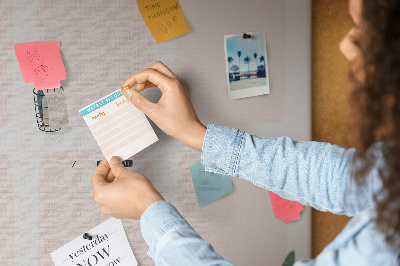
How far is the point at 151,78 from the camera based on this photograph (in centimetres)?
65

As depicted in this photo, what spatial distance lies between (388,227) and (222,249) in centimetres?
43

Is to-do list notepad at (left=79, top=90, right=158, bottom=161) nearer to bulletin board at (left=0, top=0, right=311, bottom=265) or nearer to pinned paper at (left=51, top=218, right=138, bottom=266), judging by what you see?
A: bulletin board at (left=0, top=0, right=311, bottom=265)

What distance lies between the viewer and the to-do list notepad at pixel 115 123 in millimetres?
657

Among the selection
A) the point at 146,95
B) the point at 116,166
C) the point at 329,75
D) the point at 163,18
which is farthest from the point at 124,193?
the point at 329,75

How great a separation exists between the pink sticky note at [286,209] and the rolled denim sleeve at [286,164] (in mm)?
165

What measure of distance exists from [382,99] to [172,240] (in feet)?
0.99

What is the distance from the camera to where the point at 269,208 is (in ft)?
2.62

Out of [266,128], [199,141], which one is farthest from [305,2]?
[199,141]

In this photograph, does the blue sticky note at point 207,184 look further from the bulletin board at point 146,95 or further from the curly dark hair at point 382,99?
the curly dark hair at point 382,99

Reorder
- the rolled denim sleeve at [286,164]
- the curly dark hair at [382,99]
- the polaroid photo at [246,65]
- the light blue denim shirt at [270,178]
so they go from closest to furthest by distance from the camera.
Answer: the curly dark hair at [382,99] < the light blue denim shirt at [270,178] < the rolled denim sleeve at [286,164] < the polaroid photo at [246,65]

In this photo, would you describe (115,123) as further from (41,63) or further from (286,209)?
(286,209)

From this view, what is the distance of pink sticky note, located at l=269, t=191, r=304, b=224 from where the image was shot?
797 millimetres

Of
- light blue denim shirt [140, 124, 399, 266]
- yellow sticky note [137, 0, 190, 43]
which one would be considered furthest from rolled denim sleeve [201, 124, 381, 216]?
yellow sticky note [137, 0, 190, 43]

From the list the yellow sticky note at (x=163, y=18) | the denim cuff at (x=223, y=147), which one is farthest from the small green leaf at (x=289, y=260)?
the yellow sticky note at (x=163, y=18)
